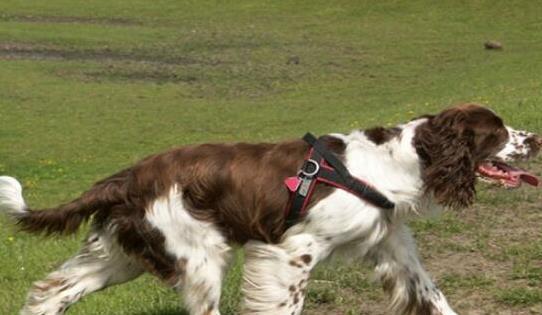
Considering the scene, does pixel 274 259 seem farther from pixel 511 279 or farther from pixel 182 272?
pixel 511 279

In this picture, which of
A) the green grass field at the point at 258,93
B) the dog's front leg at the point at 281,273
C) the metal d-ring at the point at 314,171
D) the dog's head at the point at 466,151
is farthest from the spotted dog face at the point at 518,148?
the dog's front leg at the point at 281,273

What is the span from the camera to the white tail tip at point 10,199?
6113 mm

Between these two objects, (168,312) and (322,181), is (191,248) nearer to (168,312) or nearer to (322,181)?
(322,181)

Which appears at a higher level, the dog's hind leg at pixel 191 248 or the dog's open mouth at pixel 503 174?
the dog's open mouth at pixel 503 174

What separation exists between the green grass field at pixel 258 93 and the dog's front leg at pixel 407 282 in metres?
0.31

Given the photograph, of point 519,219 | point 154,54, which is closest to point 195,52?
point 154,54

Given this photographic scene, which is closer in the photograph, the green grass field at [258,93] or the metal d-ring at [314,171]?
the metal d-ring at [314,171]

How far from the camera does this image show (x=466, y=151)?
5715 mm

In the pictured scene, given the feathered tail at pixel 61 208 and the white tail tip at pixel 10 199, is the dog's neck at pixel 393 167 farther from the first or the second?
the white tail tip at pixel 10 199

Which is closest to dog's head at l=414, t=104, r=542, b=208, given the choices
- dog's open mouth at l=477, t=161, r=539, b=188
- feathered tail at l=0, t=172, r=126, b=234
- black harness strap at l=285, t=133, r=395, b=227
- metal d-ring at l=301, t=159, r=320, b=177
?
dog's open mouth at l=477, t=161, r=539, b=188

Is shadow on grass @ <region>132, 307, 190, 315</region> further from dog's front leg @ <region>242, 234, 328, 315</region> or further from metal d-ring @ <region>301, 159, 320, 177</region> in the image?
metal d-ring @ <region>301, 159, 320, 177</region>

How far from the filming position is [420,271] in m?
6.09

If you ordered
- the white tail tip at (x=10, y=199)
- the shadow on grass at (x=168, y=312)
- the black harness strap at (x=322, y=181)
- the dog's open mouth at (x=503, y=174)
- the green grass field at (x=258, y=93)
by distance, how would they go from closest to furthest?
1. the black harness strap at (x=322, y=181)
2. the dog's open mouth at (x=503, y=174)
3. the white tail tip at (x=10, y=199)
4. the shadow on grass at (x=168, y=312)
5. the green grass field at (x=258, y=93)

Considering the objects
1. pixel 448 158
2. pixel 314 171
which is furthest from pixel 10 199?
pixel 448 158
